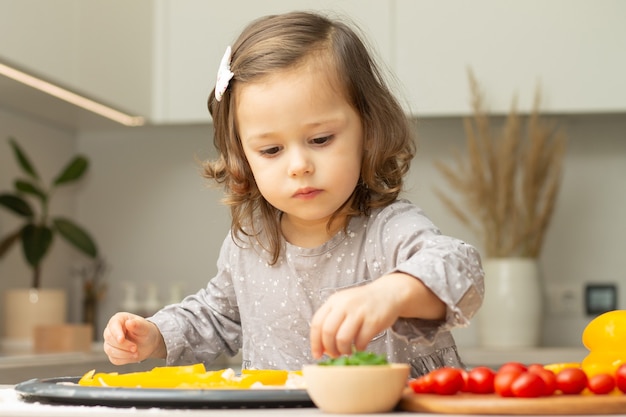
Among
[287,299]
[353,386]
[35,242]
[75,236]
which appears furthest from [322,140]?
[75,236]

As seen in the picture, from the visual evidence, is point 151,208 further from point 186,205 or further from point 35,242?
point 35,242

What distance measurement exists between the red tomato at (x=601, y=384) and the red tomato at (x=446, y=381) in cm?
9

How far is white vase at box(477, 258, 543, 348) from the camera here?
2609 mm

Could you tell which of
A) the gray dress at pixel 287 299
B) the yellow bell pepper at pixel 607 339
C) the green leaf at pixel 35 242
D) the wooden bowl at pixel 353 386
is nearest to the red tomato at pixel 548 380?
the wooden bowl at pixel 353 386

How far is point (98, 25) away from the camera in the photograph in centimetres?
252

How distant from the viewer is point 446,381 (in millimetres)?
662

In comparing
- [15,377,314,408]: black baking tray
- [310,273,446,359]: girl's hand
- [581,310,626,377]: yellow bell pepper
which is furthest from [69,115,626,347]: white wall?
[15,377,314,408]: black baking tray

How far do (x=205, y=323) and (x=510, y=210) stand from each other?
162 cm

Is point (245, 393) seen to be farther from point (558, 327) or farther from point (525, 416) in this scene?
point (558, 327)

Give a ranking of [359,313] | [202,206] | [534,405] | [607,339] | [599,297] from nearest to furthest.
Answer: [534,405], [359,313], [607,339], [599,297], [202,206]

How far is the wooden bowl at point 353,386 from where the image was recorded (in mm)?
603

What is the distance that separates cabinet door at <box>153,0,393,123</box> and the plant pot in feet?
2.05

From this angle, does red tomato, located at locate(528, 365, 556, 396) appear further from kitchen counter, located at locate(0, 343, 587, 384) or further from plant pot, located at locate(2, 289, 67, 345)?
plant pot, located at locate(2, 289, 67, 345)

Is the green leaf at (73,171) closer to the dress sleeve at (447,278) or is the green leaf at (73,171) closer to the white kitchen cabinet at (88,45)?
the white kitchen cabinet at (88,45)
